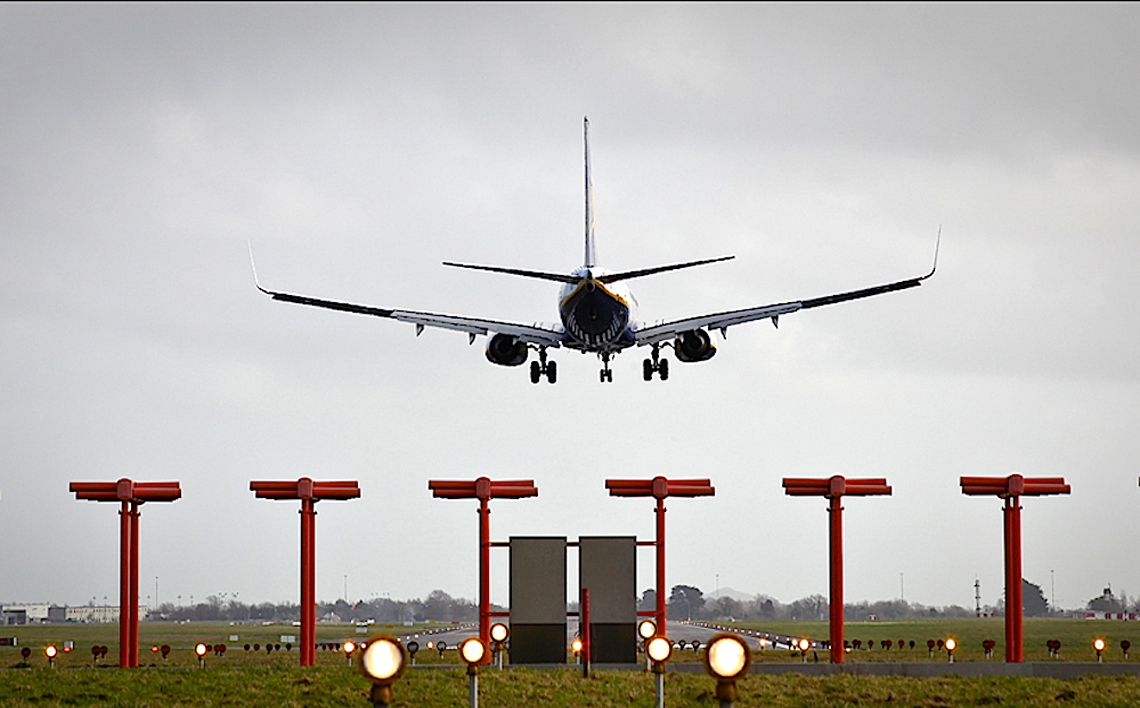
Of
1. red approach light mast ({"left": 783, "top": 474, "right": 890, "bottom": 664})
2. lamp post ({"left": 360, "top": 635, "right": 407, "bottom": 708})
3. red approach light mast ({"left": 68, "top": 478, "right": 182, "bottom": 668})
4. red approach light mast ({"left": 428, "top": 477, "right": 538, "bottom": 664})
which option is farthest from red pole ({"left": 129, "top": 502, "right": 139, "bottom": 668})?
lamp post ({"left": 360, "top": 635, "right": 407, "bottom": 708})

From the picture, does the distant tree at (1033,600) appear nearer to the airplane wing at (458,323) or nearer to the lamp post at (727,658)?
the airplane wing at (458,323)

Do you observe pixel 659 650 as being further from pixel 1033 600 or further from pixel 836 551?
pixel 1033 600

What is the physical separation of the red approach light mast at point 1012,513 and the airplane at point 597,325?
1878 cm

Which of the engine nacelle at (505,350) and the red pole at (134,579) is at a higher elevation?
the engine nacelle at (505,350)

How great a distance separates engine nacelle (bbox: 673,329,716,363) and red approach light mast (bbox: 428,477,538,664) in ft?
81.1

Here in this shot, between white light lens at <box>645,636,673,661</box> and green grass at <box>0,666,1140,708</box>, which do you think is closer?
white light lens at <box>645,636,673,661</box>

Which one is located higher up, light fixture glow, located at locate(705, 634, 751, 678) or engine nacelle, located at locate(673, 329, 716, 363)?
engine nacelle, located at locate(673, 329, 716, 363)

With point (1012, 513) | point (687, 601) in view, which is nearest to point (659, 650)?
point (1012, 513)

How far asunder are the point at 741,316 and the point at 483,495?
79.7 feet

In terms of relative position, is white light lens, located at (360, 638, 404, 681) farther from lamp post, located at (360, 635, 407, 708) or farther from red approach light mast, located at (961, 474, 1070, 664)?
red approach light mast, located at (961, 474, 1070, 664)

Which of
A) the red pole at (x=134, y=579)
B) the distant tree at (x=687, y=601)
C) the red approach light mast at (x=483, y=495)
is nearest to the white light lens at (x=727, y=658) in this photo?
the red approach light mast at (x=483, y=495)

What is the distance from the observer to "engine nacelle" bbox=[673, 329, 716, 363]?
63.4 metres

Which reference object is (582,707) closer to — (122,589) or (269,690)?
(269,690)

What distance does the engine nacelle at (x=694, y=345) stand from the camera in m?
63.4
